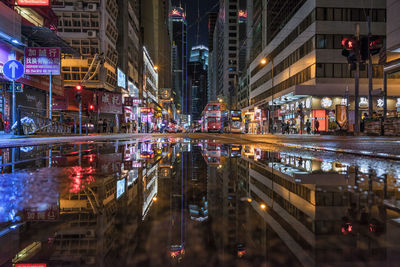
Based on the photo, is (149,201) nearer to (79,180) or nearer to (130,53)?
(79,180)

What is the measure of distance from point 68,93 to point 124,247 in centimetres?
3841

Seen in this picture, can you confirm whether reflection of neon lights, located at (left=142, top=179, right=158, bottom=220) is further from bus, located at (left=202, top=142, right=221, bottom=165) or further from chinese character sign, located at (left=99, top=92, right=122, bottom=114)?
chinese character sign, located at (left=99, top=92, right=122, bottom=114)

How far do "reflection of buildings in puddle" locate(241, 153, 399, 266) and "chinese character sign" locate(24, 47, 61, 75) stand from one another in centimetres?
2164

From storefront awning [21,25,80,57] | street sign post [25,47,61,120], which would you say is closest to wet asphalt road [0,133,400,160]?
street sign post [25,47,61,120]

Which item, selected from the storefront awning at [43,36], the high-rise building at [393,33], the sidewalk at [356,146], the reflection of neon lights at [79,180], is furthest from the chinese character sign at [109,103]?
the reflection of neon lights at [79,180]

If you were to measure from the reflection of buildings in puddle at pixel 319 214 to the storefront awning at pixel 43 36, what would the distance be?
25796mm

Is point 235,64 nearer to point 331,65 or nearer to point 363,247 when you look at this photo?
point 331,65

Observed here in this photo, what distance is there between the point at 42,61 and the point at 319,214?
23.7m

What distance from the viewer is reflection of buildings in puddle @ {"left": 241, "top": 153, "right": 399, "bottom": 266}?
1304 millimetres

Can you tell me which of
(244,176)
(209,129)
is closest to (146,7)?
(209,129)

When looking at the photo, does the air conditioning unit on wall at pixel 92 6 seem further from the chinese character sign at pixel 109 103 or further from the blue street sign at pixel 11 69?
the blue street sign at pixel 11 69

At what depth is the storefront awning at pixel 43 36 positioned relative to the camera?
22.3m

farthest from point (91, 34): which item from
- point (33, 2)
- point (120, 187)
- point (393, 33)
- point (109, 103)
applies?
point (120, 187)

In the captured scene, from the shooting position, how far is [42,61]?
2048 cm
